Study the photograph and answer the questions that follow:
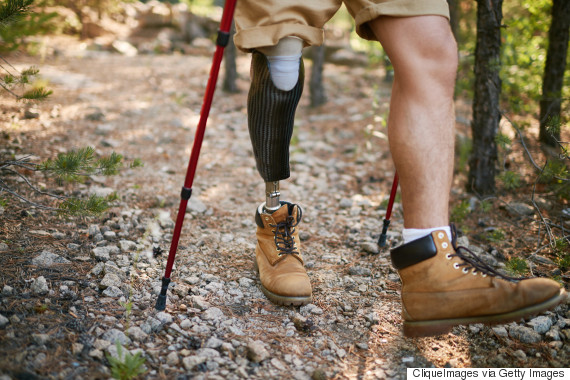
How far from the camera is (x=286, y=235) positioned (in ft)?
7.27

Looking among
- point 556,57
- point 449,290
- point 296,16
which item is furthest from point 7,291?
point 556,57

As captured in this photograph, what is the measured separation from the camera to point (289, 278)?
2.01 meters

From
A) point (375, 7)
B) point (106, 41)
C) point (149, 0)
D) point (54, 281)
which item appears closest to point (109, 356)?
point (54, 281)

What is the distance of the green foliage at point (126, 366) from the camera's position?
1426 mm

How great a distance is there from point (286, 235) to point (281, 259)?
0.14 meters

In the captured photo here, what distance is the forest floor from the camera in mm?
1630

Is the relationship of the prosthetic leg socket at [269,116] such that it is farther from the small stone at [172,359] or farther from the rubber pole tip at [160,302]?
the small stone at [172,359]

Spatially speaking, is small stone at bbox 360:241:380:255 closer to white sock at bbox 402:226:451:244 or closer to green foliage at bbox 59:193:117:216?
white sock at bbox 402:226:451:244

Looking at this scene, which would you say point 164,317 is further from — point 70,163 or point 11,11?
point 11,11

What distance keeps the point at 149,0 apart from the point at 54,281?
1205 cm

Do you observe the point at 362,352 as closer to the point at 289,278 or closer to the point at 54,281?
the point at 289,278

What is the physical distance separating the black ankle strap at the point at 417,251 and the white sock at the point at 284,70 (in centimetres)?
88

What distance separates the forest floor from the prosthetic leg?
0.43 ft

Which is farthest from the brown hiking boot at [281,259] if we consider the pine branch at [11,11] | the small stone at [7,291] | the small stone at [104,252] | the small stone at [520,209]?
the small stone at [520,209]
